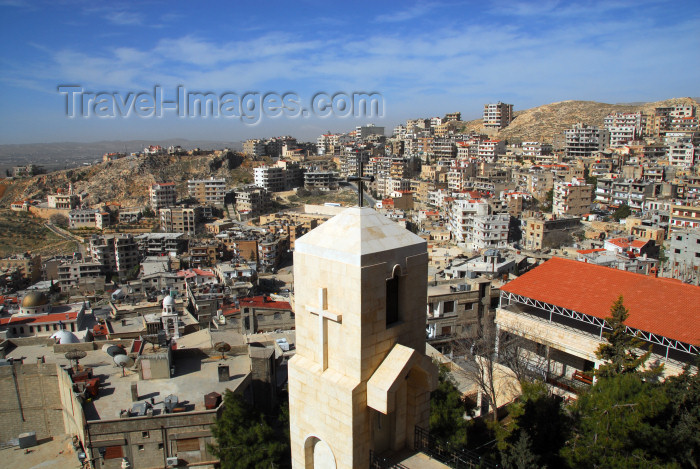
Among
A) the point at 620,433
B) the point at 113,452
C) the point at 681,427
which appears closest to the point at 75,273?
the point at 113,452

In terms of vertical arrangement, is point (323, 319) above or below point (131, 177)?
above

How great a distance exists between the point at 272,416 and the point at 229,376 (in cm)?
154

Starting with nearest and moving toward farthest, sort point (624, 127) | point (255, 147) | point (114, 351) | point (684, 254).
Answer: point (114, 351), point (684, 254), point (624, 127), point (255, 147)

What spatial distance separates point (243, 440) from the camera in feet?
32.8

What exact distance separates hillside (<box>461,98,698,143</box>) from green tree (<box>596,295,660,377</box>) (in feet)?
241

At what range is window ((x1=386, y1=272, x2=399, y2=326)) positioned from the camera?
4477 millimetres

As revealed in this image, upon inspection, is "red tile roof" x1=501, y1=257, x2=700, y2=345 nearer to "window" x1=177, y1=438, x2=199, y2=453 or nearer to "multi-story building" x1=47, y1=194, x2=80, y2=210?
"window" x1=177, y1=438, x2=199, y2=453

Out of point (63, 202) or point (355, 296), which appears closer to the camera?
point (355, 296)

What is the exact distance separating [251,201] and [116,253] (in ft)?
71.0

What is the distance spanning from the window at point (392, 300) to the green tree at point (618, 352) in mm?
8567

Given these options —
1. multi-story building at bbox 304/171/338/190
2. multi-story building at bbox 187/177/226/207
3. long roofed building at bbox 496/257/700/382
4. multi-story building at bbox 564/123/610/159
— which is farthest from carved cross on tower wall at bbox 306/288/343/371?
multi-story building at bbox 304/171/338/190

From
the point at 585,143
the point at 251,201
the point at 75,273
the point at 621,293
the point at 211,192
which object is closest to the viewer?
the point at 621,293

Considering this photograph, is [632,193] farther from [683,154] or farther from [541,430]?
[541,430]

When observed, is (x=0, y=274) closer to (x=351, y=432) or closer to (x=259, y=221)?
(x=259, y=221)
